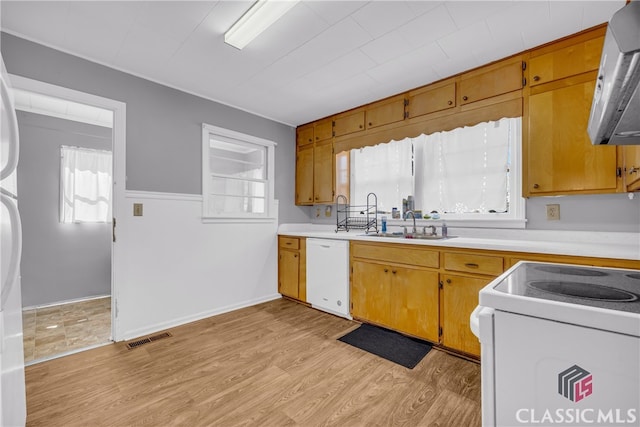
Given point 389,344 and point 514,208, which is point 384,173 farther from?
point 389,344

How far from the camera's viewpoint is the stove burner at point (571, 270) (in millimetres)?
1109

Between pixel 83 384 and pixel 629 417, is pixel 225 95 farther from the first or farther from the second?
pixel 629 417

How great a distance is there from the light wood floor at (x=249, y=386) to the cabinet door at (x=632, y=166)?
4.92ft

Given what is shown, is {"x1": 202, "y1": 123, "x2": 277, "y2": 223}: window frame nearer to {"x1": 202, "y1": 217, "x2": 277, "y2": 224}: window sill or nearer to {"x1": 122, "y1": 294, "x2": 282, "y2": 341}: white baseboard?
{"x1": 202, "y1": 217, "x2": 277, "y2": 224}: window sill

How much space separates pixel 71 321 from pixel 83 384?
1.51 metres

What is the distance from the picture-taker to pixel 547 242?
7.09 ft

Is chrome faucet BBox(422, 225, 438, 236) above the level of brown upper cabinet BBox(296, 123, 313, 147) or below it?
below

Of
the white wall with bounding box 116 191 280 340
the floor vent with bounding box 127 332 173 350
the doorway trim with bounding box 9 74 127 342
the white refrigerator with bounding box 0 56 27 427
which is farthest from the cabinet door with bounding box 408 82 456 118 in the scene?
the floor vent with bounding box 127 332 173 350

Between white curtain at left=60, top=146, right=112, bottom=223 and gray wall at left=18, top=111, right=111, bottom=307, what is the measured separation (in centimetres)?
7

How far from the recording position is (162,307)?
8.98 ft

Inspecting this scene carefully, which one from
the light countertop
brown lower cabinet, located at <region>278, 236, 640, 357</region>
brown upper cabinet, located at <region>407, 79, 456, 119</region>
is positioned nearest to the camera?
the light countertop

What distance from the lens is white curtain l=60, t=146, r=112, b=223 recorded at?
360 cm

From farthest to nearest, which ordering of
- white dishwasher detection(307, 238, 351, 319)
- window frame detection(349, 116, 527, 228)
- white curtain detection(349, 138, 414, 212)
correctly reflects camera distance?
white curtain detection(349, 138, 414, 212) < white dishwasher detection(307, 238, 351, 319) < window frame detection(349, 116, 527, 228)

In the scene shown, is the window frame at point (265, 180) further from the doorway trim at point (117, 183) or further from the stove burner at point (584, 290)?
the stove burner at point (584, 290)
